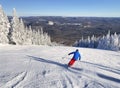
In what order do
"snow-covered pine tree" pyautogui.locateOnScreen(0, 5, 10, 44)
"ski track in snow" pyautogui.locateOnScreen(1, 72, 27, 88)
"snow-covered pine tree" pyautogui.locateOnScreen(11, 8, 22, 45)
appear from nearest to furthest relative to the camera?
"ski track in snow" pyautogui.locateOnScreen(1, 72, 27, 88), "snow-covered pine tree" pyautogui.locateOnScreen(0, 5, 10, 44), "snow-covered pine tree" pyautogui.locateOnScreen(11, 8, 22, 45)

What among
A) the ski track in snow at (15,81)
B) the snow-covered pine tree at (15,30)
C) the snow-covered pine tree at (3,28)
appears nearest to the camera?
the ski track in snow at (15,81)

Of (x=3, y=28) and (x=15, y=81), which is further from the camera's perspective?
(x=3, y=28)

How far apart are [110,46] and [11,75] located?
64.1 m

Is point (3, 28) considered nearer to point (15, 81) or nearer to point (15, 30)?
point (15, 30)

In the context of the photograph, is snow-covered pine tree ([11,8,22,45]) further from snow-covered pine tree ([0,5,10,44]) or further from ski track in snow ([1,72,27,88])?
ski track in snow ([1,72,27,88])

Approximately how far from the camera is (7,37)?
56.9 metres

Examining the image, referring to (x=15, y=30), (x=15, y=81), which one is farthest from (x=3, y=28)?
(x=15, y=81)

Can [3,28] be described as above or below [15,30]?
above

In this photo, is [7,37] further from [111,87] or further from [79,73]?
[111,87]

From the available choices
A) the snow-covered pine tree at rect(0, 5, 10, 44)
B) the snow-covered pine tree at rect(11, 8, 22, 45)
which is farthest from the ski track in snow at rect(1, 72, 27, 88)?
the snow-covered pine tree at rect(11, 8, 22, 45)

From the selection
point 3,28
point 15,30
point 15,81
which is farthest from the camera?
point 15,30

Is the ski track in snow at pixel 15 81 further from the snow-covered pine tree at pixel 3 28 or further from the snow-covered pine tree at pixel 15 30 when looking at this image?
the snow-covered pine tree at pixel 15 30

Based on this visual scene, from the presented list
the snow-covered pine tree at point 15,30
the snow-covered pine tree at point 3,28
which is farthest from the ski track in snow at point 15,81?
the snow-covered pine tree at point 15,30

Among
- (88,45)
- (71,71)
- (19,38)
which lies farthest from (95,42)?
(71,71)
